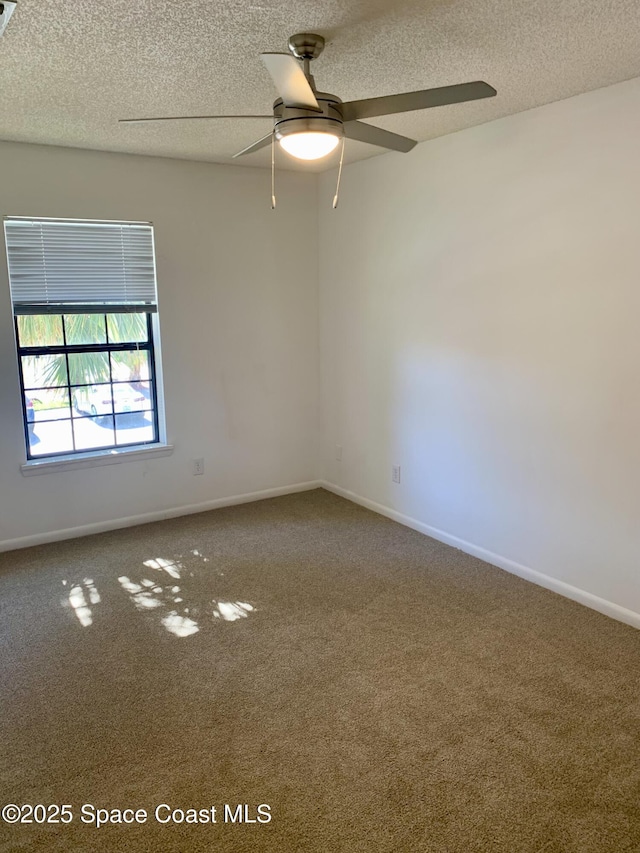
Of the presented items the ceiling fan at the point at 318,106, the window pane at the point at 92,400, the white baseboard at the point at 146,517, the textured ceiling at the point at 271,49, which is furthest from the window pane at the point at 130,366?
the ceiling fan at the point at 318,106

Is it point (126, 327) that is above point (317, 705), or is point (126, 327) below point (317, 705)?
above

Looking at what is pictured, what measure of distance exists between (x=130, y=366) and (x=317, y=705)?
271cm

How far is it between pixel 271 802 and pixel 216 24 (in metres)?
2.55

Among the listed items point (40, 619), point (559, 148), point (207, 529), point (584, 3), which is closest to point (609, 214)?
point (559, 148)

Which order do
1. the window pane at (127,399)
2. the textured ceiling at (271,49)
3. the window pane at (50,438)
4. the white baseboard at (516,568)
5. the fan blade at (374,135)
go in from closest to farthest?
the textured ceiling at (271,49) → the fan blade at (374,135) → the white baseboard at (516,568) → the window pane at (50,438) → the window pane at (127,399)

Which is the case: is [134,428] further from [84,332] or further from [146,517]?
[84,332]

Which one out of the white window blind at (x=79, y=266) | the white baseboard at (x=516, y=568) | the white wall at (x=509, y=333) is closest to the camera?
the white wall at (x=509, y=333)

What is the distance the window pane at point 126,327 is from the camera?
160 inches

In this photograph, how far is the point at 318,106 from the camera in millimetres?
1978

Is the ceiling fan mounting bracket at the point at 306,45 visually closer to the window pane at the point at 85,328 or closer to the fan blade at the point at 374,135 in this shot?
the fan blade at the point at 374,135

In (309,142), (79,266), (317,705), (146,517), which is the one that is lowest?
(317,705)

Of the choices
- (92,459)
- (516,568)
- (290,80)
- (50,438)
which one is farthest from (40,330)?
(516,568)

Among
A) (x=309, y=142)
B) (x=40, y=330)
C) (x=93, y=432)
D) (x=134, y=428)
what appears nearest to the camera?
(x=309, y=142)

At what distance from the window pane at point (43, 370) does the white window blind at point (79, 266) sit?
302mm
